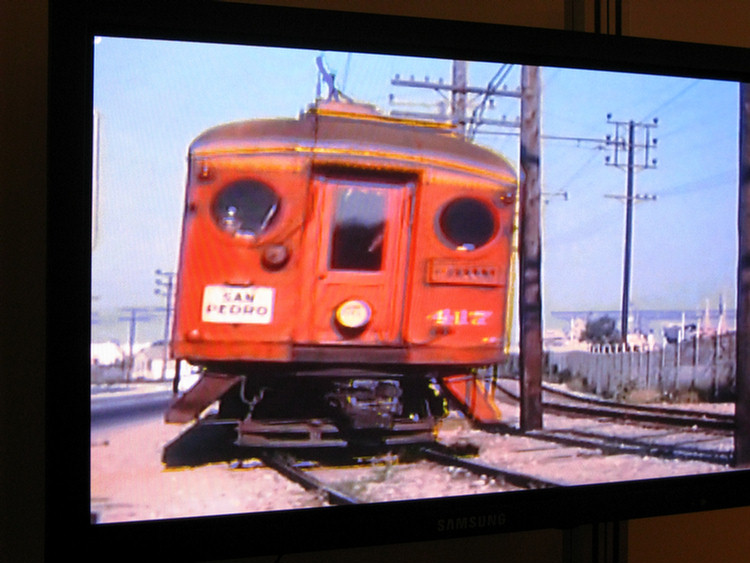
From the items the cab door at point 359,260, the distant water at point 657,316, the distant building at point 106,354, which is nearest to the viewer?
the distant building at point 106,354

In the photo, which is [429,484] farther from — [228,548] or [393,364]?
[228,548]

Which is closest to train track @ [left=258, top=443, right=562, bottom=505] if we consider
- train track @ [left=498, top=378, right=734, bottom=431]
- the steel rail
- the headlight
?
the steel rail

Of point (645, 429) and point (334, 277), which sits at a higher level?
point (334, 277)

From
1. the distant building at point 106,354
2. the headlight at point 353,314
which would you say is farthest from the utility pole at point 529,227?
the distant building at point 106,354

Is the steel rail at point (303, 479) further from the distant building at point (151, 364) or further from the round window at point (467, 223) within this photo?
the round window at point (467, 223)

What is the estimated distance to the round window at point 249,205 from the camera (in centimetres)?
115

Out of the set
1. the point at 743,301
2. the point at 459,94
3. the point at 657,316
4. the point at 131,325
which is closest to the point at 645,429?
the point at 657,316

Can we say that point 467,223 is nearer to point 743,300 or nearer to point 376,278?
point 376,278

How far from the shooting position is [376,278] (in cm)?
121

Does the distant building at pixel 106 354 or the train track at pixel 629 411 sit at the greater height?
the distant building at pixel 106 354

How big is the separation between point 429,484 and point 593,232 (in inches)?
22.0

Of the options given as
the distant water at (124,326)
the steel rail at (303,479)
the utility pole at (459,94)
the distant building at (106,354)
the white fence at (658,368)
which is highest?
the utility pole at (459,94)

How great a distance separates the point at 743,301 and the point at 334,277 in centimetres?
84

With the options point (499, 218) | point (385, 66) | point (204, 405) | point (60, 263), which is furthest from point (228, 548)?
point (385, 66)
